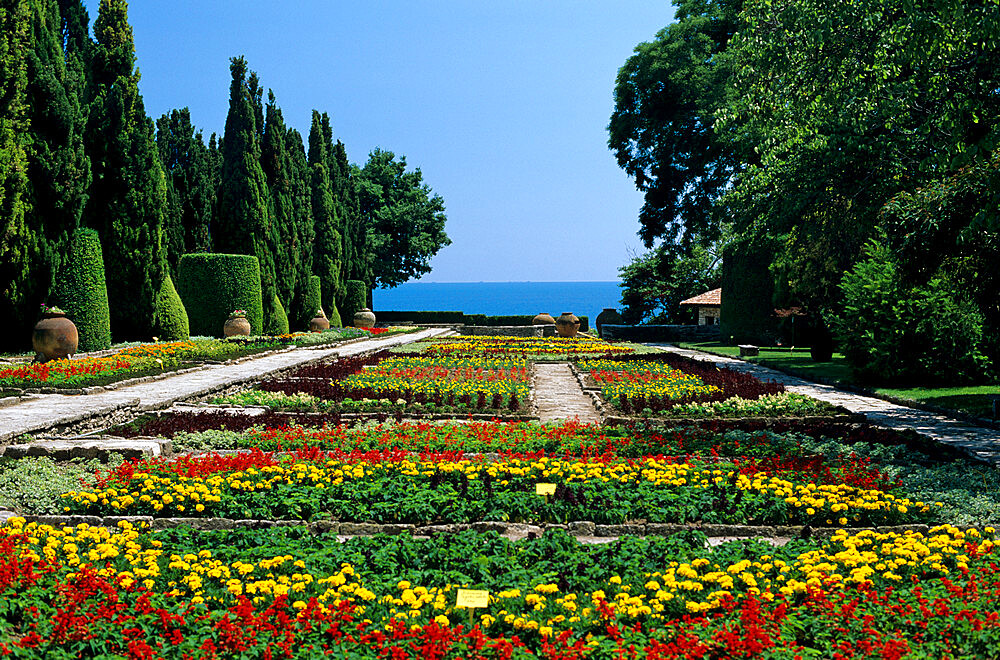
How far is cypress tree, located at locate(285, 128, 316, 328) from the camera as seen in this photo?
39.6 metres

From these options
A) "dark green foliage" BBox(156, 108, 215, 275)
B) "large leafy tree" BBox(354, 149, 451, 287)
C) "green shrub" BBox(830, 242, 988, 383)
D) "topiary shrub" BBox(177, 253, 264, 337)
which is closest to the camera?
"green shrub" BBox(830, 242, 988, 383)

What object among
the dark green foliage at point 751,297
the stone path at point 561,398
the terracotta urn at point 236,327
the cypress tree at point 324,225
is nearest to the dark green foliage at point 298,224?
the cypress tree at point 324,225

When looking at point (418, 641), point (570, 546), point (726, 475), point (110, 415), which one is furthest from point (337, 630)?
point (110, 415)

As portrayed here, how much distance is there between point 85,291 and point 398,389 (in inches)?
506

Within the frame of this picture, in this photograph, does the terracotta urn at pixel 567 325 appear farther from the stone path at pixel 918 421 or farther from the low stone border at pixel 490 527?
the low stone border at pixel 490 527

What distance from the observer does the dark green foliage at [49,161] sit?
866 inches

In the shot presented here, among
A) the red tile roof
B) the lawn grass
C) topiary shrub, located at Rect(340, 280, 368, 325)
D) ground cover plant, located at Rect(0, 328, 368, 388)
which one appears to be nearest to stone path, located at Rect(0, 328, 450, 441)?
Answer: ground cover plant, located at Rect(0, 328, 368, 388)

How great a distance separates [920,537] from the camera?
6.00 meters

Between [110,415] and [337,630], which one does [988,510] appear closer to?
[337,630]

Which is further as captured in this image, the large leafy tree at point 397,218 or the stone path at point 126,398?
the large leafy tree at point 397,218

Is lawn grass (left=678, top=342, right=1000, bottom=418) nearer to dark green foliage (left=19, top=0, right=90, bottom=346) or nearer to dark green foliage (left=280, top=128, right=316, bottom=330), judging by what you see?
dark green foliage (left=19, top=0, right=90, bottom=346)

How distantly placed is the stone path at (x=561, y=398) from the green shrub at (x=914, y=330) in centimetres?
657

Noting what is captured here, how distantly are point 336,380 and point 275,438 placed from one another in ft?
22.2

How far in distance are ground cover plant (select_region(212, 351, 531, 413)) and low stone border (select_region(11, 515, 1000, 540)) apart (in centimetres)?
668
